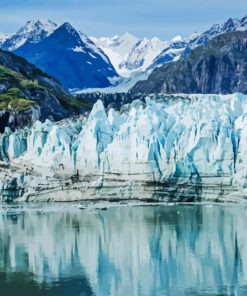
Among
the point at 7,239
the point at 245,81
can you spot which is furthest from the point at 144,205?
the point at 245,81

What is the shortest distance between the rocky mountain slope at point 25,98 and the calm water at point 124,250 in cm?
2644

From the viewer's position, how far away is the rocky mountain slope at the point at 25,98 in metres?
65.4

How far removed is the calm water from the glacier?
163cm

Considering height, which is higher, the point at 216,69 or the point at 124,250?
the point at 216,69

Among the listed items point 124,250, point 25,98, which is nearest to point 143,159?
point 124,250

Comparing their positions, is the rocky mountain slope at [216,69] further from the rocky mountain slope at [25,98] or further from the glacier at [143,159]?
the glacier at [143,159]

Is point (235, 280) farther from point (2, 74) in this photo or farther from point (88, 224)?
point (2, 74)

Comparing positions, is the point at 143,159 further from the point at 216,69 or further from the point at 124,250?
the point at 216,69

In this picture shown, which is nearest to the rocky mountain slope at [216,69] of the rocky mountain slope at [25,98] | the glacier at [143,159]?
the rocky mountain slope at [25,98]

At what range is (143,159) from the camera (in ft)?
131

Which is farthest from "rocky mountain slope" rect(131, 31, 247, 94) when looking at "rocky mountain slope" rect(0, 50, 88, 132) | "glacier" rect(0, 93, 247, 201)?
"glacier" rect(0, 93, 247, 201)

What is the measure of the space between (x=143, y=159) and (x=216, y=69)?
9727 centimetres

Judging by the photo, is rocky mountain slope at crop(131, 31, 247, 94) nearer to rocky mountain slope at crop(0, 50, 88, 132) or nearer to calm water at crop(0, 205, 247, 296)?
rocky mountain slope at crop(0, 50, 88, 132)

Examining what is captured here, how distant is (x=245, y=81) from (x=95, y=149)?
95690 millimetres
